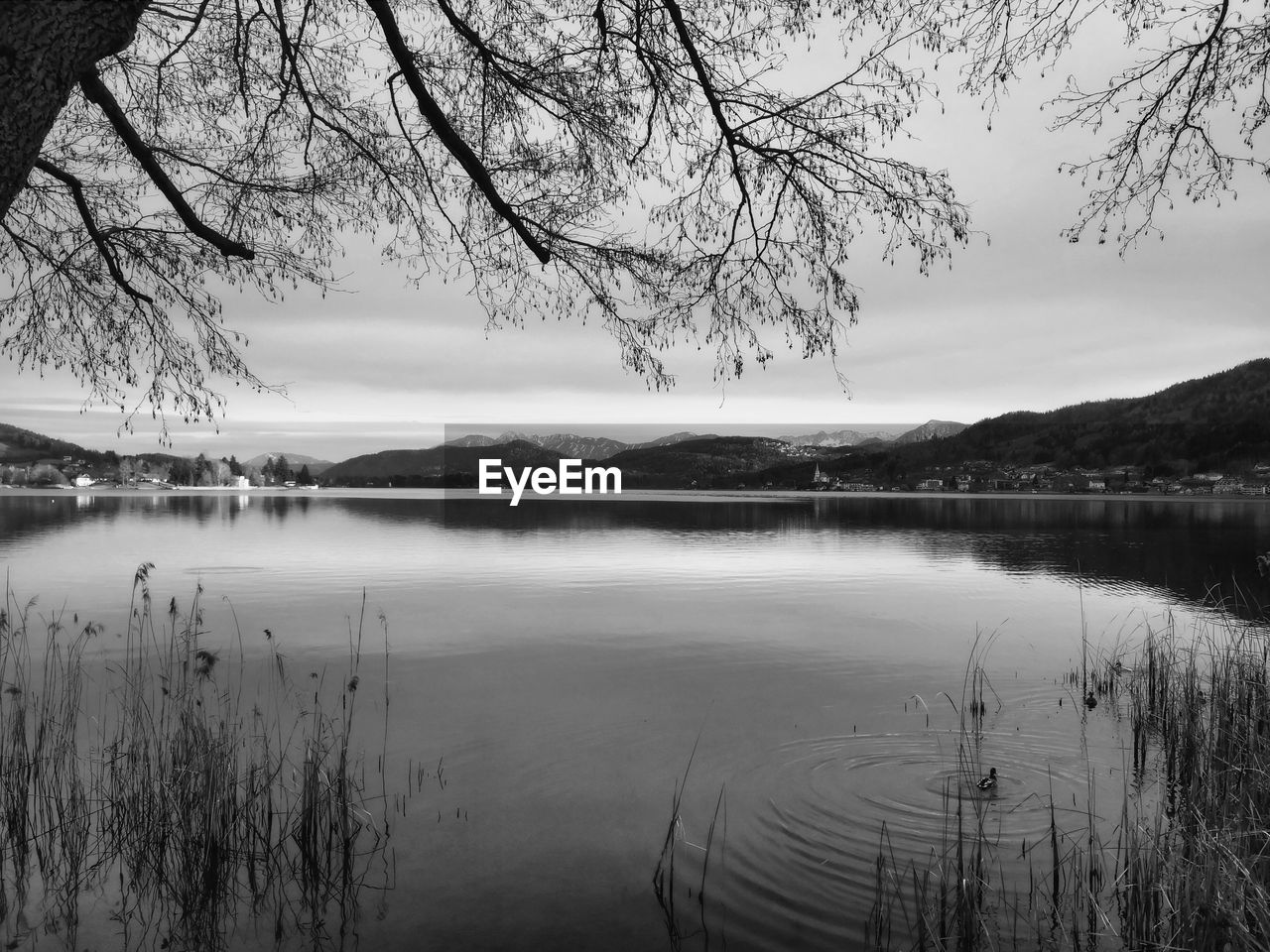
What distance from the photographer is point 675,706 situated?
10.5 meters

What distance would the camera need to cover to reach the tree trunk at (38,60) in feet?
10.3

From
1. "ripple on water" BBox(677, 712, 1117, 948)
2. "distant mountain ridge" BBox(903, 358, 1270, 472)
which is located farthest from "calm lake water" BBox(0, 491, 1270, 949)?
"distant mountain ridge" BBox(903, 358, 1270, 472)

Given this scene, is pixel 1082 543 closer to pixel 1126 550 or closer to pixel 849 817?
pixel 1126 550

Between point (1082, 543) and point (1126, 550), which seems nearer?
point (1126, 550)

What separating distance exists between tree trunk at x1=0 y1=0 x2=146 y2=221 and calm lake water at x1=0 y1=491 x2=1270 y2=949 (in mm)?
4644

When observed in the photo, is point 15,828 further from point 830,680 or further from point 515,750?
point 830,680

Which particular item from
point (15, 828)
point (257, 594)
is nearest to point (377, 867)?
point (15, 828)

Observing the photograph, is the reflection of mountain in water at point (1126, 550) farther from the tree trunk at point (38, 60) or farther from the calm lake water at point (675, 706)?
the tree trunk at point (38, 60)

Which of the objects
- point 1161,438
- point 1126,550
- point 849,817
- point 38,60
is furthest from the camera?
point 1161,438

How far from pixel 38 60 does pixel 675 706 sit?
9.24 meters

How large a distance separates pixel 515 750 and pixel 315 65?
8.01 metres

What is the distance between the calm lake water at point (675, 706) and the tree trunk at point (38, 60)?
4.64m

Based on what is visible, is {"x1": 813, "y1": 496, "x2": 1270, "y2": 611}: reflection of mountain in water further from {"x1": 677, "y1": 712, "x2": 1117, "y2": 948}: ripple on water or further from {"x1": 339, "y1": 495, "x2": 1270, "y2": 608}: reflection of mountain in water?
{"x1": 677, "y1": 712, "x2": 1117, "y2": 948}: ripple on water

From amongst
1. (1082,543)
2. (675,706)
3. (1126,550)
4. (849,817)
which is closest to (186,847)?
(849,817)
